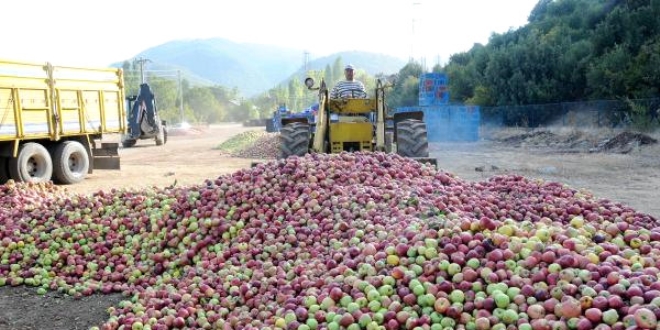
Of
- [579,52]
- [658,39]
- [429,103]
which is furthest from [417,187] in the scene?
[579,52]

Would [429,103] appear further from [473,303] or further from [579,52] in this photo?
[473,303]

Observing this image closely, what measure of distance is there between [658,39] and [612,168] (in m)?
13.4

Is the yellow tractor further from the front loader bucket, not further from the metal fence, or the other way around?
the metal fence

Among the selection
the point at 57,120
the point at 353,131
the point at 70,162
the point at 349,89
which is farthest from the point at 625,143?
the point at 57,120

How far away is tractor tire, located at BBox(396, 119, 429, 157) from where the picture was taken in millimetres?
11891

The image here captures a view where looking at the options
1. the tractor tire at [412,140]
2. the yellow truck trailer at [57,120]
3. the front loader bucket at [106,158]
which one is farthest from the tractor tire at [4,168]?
the tractor tire at [412,140]

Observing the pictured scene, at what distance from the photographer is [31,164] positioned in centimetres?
1327

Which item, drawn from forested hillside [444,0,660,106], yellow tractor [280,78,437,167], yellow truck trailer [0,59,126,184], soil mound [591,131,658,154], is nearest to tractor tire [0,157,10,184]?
yellow truck trailer [0,59,126,184]

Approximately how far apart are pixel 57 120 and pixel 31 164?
122 centimetres

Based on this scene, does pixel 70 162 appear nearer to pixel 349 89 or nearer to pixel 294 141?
pixel 294 141

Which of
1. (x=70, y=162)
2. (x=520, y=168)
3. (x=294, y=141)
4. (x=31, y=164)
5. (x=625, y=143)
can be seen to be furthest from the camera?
(x=625, y=143)

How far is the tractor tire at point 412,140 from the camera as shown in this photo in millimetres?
11891

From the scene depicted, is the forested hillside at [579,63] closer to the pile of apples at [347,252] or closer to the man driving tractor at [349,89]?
the man driving tractor at [349,89]

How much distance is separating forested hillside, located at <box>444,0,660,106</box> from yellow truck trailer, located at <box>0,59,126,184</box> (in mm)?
22611
